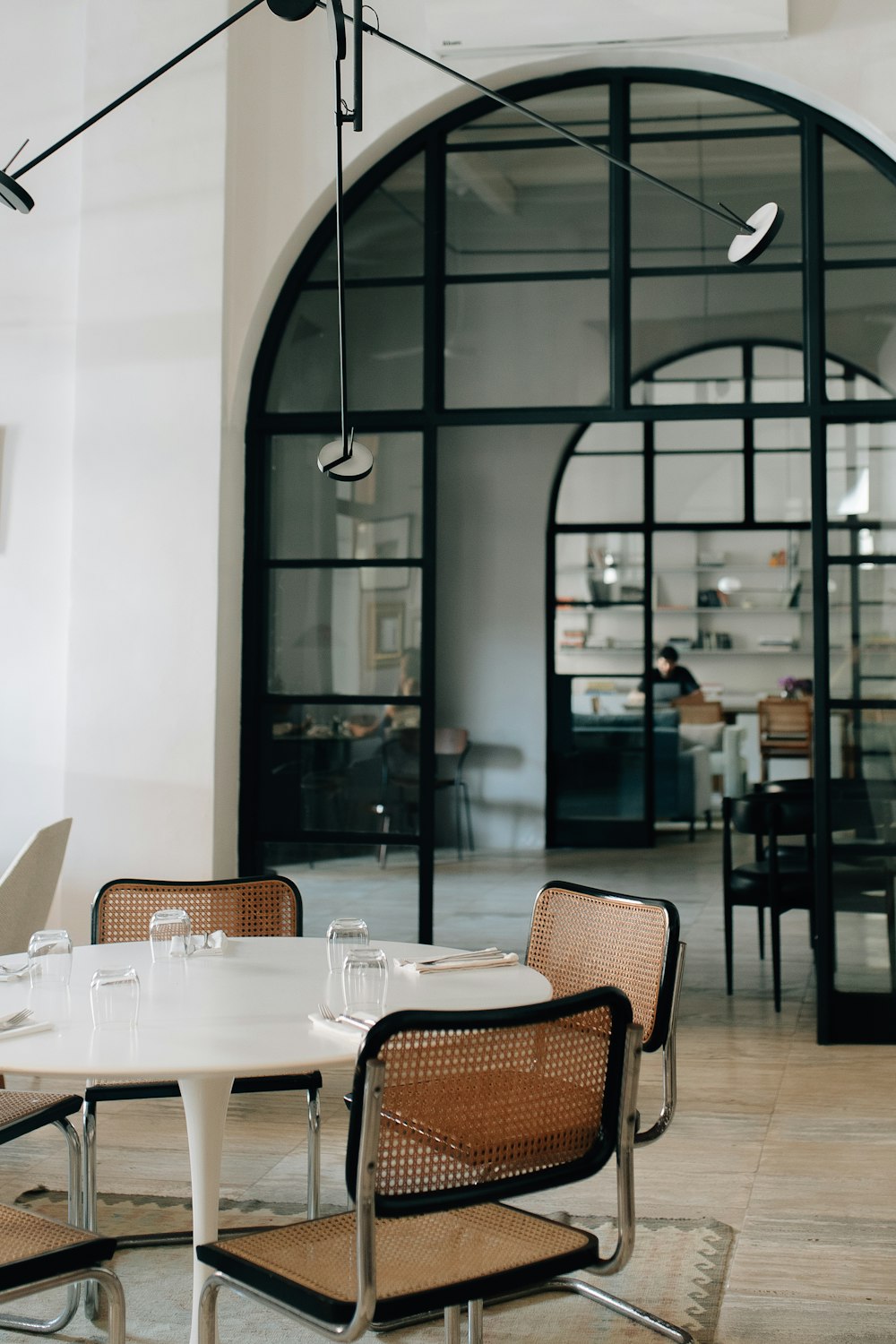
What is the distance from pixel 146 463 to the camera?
5.11 metres

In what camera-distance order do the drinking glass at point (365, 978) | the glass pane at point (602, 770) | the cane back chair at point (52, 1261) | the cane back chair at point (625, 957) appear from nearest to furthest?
1. the cane back chair at point (52, 1261)
2. the drinking glass at point (365, 978)
3. the cane back chair at point (625, 957)
4. the glass pane at point (602, 770)

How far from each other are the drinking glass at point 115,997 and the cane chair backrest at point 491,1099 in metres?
0.60

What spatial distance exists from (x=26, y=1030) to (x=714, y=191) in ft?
13.8

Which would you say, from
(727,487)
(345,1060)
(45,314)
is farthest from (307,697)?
(727,487)

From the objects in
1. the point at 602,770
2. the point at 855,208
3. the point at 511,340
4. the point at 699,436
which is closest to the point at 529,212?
the point at 511,340

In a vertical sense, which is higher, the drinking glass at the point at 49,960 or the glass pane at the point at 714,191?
the glass pane at the point at 714,191

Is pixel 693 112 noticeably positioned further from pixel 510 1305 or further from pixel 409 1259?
pixel 409 1259

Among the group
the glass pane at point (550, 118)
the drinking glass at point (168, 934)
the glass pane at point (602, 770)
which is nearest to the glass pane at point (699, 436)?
the glass pane at point (602, 770)

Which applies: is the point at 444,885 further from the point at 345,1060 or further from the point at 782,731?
the point at 345,1060

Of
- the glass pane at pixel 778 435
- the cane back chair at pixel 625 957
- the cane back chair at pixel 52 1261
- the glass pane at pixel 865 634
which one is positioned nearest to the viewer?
the cane back chair at pixel 52 1261

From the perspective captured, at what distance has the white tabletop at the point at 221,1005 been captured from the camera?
6.57 feet

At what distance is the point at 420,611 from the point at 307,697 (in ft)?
1.90

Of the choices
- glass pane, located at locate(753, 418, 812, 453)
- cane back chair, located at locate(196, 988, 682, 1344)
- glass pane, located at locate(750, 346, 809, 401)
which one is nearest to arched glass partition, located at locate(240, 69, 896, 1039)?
cane back chair, located at locate(196, 988, 682, 1344)

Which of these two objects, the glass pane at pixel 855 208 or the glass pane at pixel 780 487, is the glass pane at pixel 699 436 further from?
the glass pane at pixel 855 208
